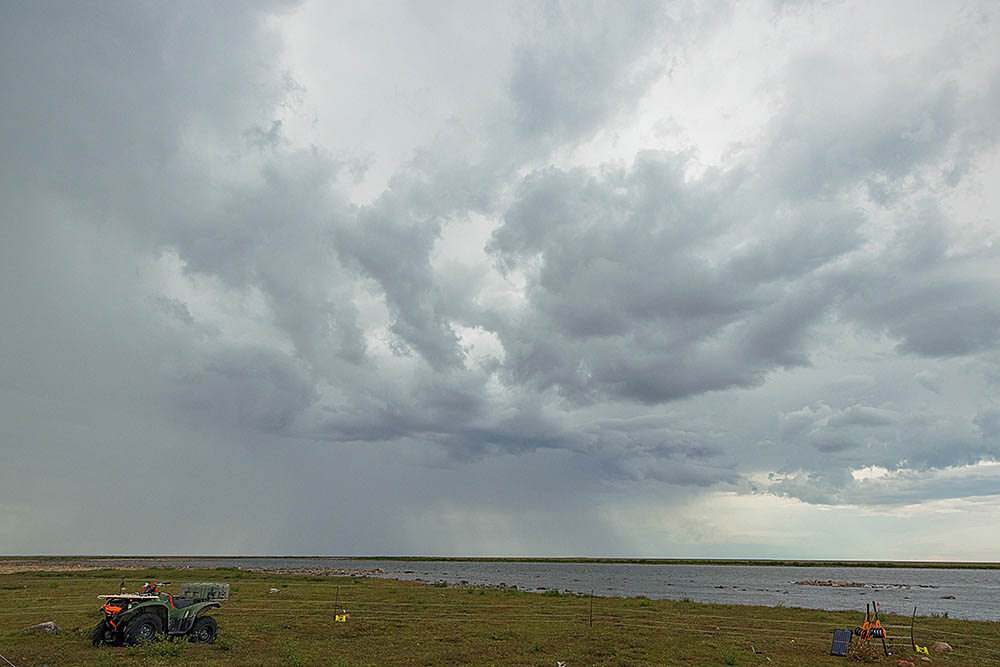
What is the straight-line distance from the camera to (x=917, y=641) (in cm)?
3603

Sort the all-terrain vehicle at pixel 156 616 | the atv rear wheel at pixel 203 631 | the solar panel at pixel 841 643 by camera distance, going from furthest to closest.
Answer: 1. the solar panel at pixel 841 643
2. the atv rear wheel at pixel 203 631
3. the all-terrain vehicle at pixel 156 616

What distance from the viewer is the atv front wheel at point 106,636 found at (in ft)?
89.5

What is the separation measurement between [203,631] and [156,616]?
2.47 metres

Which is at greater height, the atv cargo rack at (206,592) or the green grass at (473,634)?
the atv cargo rack at (206,592)

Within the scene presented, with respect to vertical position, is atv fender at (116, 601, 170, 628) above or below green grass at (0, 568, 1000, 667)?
above

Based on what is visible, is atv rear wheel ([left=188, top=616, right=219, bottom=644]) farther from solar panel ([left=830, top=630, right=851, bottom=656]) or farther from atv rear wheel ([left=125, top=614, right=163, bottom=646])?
solar panel ([left=830, top=630, right=851, bottom=656])

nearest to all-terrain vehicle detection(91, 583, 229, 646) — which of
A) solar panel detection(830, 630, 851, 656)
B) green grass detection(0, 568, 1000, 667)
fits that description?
green grass detection(0, 568, 1000, 667)

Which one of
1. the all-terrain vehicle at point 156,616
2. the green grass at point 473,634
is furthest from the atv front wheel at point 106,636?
the green grass at point 473,634

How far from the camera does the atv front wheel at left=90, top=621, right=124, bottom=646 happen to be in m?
27.3

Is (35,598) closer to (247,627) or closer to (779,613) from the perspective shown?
(247,627)

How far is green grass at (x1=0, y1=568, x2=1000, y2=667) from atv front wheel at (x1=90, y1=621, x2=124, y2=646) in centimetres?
45

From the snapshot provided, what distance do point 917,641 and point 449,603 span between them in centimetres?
3611

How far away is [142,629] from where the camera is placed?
1077 inches

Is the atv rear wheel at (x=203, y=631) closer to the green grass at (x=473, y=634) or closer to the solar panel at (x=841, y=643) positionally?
the green grass at (x=473, y=634)
